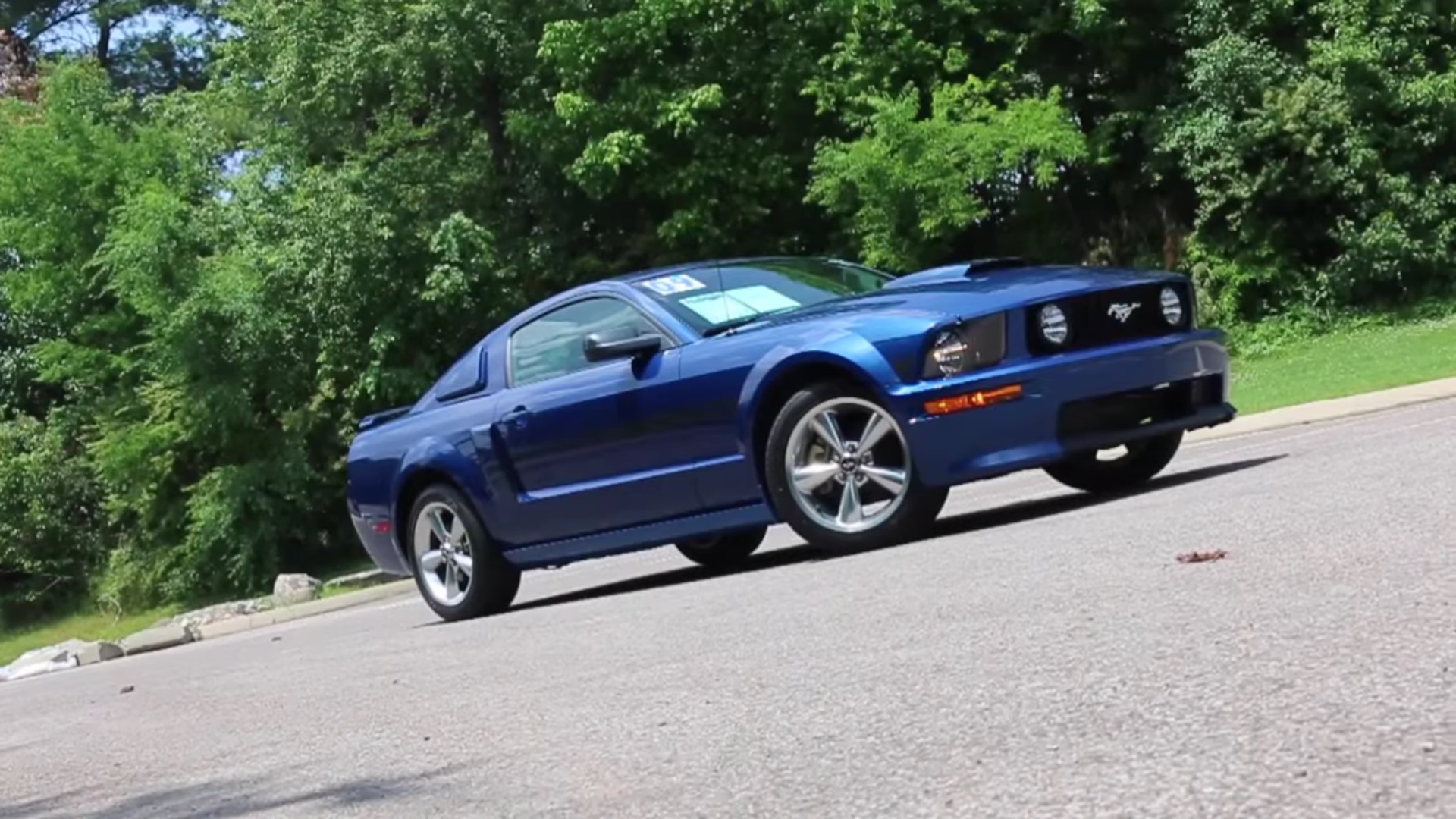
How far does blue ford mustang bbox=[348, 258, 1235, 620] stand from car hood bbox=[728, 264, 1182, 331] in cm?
2

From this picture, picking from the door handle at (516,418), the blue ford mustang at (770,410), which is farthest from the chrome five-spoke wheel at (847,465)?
the door handle at (516,418)

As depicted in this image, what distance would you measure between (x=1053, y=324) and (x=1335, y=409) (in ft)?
26.8

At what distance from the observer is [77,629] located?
3541 centimetres

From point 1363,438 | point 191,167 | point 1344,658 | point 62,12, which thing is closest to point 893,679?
point 1344,658

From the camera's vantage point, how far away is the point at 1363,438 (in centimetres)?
1195

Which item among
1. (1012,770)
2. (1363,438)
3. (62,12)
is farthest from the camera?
(62,12)

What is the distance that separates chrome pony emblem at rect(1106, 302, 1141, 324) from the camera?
367 inches

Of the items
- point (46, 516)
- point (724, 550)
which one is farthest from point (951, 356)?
point (46, 516)

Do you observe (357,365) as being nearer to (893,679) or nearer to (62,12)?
(62,12)

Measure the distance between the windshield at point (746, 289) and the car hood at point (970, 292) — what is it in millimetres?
222

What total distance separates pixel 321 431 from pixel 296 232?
3470mm

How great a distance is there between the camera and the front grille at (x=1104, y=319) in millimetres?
9031

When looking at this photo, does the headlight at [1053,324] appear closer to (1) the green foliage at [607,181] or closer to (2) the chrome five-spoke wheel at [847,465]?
(2) the chrome five-spoke wheel at [847,465]

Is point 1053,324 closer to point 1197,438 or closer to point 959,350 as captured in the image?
point 959,350
